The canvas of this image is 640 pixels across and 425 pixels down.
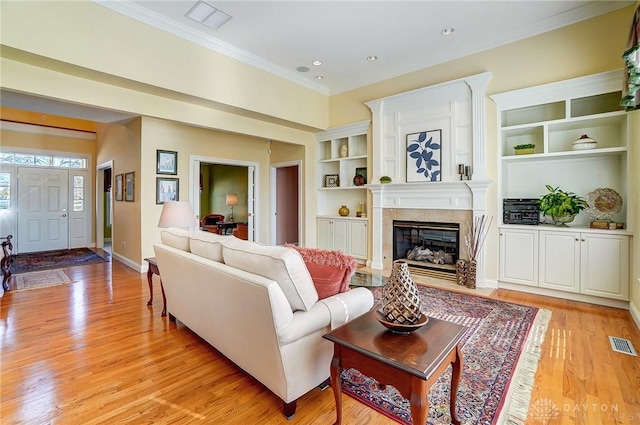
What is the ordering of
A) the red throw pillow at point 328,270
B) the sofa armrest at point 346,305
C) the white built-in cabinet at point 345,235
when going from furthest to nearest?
the white built-in cabinet at point 345,235
the red throw pillow at point 328,270
the sofa armrest at point 346,305

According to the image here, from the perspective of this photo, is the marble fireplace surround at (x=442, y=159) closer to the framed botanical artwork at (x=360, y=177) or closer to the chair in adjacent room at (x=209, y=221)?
the framed botanical artwork at (x=360, y=177)

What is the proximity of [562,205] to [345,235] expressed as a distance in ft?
11.4

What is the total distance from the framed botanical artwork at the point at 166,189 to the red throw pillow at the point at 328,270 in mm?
4388

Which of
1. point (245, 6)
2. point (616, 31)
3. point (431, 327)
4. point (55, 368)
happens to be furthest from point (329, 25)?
point (55, 368)

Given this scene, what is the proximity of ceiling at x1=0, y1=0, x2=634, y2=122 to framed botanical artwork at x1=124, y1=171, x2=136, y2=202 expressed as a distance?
43.8 inches

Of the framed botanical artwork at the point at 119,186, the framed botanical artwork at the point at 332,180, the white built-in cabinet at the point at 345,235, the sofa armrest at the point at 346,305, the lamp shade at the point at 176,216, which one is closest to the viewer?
the sofa armrest at the point at 346,305

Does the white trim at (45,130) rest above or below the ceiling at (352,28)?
below

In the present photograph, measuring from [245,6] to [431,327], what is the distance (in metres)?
3.80

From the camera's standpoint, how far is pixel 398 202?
5145mm

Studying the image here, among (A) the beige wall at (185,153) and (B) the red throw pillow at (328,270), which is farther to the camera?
(A) the beige wall at (185,153)

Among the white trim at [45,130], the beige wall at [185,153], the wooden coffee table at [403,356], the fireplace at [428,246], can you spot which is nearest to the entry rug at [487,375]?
the wooden coffee table at [403,356]

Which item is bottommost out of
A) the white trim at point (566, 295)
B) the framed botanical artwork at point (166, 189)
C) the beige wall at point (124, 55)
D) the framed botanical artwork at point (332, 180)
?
the white trim at point (566, 295)

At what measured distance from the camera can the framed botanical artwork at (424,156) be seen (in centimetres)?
467

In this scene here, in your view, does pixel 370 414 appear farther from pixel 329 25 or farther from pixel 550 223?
pixel 329 25
